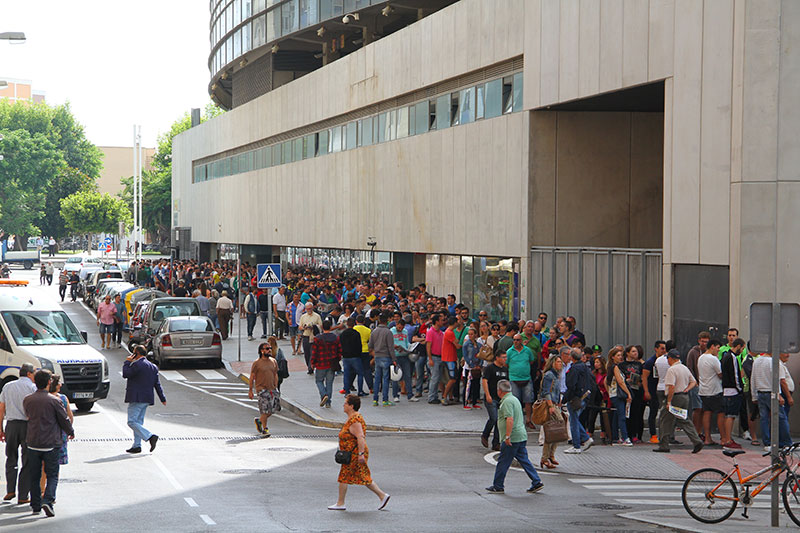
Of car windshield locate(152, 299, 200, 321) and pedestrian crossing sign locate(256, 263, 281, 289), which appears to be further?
car windshield locate(152, 299, 200, 321)

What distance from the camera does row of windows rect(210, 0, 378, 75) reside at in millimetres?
44469

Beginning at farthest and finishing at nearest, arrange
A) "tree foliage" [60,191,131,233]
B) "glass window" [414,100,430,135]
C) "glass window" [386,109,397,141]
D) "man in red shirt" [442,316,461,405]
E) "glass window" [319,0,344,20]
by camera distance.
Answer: "tree foliage" [60,191,131,233], "glass window" [319,0,344,20], "glass window" [386,109,397,141], "glass window" [414,100,430,135], "man in red shirt" [442,316,461,405]

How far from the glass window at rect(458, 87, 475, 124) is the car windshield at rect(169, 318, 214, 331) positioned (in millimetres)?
9371

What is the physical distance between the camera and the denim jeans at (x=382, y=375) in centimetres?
2319

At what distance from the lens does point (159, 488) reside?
1459 cm

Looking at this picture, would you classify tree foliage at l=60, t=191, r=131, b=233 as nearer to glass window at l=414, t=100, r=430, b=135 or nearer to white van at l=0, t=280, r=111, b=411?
glass window at l=414, t=100, r=430, b=135

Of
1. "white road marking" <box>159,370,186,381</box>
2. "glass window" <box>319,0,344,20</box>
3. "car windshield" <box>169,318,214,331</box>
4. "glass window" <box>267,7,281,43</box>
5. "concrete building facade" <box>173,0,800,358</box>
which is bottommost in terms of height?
"white road marking" <box>159,370,186,381</box>

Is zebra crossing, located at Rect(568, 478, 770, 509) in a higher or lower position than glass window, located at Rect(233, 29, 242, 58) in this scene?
lower

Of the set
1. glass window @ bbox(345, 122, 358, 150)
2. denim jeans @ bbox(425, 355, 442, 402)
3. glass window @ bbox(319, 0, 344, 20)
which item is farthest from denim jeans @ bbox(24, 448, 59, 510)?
glass window @ bbox(319, 0, 344, 20)

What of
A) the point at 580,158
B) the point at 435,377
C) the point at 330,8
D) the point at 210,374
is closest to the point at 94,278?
the point at 330,8

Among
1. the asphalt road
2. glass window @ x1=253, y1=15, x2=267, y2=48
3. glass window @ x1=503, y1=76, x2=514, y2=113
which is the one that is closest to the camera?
the asphalt road

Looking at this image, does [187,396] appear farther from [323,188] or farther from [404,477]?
[323,188]

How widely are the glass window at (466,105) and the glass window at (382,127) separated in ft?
22.2

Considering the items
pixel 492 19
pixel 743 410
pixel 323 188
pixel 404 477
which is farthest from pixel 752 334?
pixel 323 188
